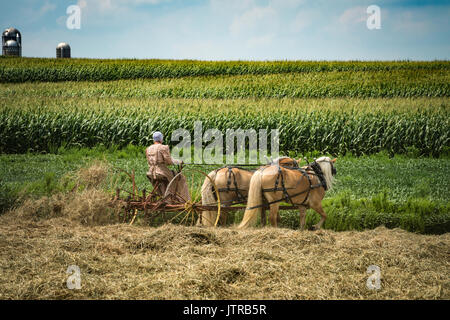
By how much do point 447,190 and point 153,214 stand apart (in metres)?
6.78

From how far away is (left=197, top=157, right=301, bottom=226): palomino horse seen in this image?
29.7 ft

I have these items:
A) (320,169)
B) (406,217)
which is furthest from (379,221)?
(320,169)

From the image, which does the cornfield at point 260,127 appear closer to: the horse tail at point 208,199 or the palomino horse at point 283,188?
the palomino horse at point 283,188

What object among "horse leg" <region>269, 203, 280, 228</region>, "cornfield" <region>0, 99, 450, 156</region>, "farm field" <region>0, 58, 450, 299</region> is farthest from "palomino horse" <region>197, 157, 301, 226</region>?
"cornfield" <region>0, 99, 450, 156</region>

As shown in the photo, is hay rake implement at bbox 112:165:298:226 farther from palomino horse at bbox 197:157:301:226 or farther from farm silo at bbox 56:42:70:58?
farm silo at bbox 56:42:70:58

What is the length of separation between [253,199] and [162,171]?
76.2 inches

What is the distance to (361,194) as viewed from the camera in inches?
429

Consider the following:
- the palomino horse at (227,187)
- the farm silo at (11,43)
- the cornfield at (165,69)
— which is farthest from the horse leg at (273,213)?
the farm silo at (11,43)

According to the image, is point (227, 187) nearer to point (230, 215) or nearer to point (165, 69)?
point (230, 215)

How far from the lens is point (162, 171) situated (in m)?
9.31

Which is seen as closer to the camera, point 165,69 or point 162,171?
point 162,171

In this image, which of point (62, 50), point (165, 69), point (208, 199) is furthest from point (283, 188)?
point (62, 50)

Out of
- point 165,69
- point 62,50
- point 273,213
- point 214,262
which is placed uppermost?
point 62,50

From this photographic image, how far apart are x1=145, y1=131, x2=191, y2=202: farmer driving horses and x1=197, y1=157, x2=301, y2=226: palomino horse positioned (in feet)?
1.59
